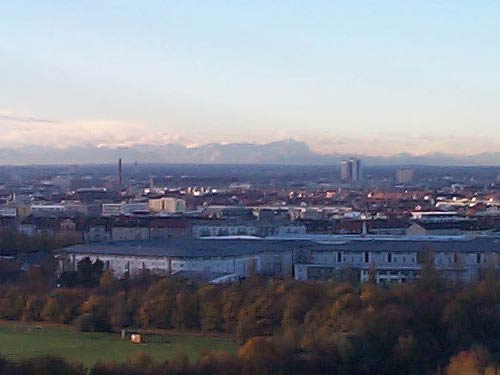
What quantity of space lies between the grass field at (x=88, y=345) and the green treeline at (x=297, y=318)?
1.12ft

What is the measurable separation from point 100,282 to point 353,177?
213ft

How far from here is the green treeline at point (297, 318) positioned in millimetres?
10219

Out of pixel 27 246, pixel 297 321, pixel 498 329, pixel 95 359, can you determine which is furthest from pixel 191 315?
pixel 27 246

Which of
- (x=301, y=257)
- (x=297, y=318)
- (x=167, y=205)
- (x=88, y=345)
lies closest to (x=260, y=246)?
(x=301, y=257)

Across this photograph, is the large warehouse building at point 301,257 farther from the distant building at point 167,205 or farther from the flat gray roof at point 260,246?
the distant building at point 167,205

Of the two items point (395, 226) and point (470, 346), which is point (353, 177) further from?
point (470, 346)

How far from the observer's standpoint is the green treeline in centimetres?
1022

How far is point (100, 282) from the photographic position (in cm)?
1609

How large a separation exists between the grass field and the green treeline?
34 cm

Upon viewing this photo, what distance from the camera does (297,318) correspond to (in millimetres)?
12727

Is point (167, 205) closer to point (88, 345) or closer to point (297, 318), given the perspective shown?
point (297, 318)

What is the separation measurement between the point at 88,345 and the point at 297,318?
2.23 metres

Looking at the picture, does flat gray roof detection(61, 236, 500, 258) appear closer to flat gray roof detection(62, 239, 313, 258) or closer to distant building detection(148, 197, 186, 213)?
flat gray roof detection(62, 239, 313, 258)

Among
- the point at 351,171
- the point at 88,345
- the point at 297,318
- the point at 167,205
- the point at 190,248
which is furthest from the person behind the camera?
the point at 351,171
